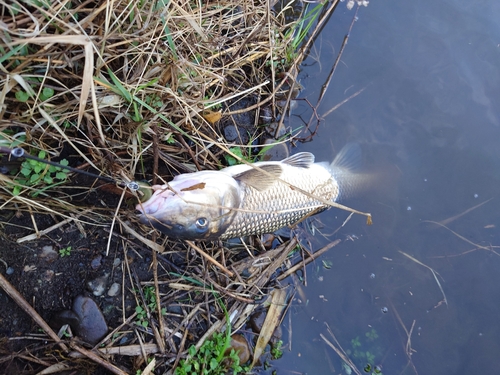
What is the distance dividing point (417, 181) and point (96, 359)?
3.33 m

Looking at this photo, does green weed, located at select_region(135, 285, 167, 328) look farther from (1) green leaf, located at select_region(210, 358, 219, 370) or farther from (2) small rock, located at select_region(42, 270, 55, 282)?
(2) small rock, located at select_region(42, 270, 55, 282)

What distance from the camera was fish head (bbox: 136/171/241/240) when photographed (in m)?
2.18

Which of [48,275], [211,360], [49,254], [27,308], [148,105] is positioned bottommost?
[211,360]

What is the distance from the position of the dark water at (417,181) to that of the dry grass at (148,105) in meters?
0.56

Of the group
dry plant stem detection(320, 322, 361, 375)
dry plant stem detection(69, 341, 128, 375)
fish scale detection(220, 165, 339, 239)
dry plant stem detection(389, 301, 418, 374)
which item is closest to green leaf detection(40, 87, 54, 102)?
fish scale detection(220, 165, 339, 239)

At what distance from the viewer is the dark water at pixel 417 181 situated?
357cm

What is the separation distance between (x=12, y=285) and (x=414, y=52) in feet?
13.7

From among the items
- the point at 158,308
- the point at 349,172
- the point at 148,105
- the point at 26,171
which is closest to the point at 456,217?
the point at 349,172

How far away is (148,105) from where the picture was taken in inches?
95.5

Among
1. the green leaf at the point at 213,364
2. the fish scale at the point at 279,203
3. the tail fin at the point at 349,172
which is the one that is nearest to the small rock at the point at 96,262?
the fish scale at the point at 279,203

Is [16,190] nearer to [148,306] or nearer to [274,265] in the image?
[148,306]

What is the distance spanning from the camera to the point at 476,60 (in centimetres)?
384

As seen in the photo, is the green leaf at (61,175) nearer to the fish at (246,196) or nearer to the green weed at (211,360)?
the fish at (246,196)

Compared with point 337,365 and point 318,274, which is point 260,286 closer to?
point 318,274
